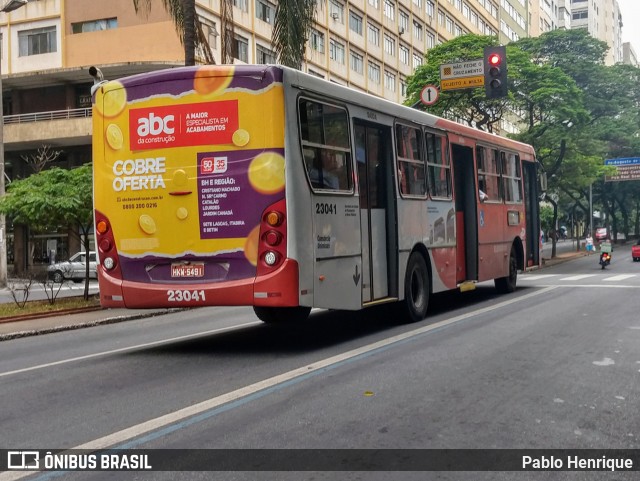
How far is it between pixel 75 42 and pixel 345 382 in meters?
34.4

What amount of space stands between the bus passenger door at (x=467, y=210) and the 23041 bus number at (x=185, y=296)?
6.49 m

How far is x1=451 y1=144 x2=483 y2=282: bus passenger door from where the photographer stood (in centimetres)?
1388

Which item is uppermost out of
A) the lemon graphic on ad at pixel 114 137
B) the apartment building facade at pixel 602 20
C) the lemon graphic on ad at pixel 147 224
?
the apartment building facade at pixel 602 20

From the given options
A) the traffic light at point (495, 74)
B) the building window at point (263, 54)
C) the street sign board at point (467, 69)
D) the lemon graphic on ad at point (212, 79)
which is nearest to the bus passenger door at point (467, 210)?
the traffic light at point (495, 74)

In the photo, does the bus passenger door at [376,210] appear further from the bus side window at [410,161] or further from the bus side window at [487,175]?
the bus side window at [487,175]

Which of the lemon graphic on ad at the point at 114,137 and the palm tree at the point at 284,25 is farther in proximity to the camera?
the palm tree at the point at 284,25

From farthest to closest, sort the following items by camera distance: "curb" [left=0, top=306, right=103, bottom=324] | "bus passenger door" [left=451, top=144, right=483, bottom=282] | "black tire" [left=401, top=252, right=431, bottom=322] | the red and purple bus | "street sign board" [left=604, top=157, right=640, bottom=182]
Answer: "street sign board" [left=604, top=157, right=640, bottom=182] → "curb" [left=0, top=306, right=103, bottom=324] → "bus passenger door" [left=451, top=144, right=483, bottom=282] → "black tire" [left=401, top=252, right=431, bottom=322] → the red and purple bus

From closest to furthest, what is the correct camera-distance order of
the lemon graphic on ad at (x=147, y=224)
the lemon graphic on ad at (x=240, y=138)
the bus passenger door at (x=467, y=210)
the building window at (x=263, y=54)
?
the lemon graphic on ad at (x=240, y=138) < the lemon graphic on ad at (x=147, y=224) < the bus passenger door at (x=467, y=210) < the building window at (x=263, y=54)

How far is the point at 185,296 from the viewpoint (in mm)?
8727

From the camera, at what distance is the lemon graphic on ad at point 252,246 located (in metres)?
8.55

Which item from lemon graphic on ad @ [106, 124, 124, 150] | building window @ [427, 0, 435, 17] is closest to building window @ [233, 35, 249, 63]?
lemon graphic on ad @ [106, 124, 124, 150]

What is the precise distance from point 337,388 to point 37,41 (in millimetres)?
A: 36256

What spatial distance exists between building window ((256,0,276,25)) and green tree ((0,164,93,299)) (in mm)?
25049

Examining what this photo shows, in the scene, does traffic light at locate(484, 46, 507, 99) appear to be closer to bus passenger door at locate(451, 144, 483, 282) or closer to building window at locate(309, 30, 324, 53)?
bus passenger door at locate(451, 144, 483, 282)
